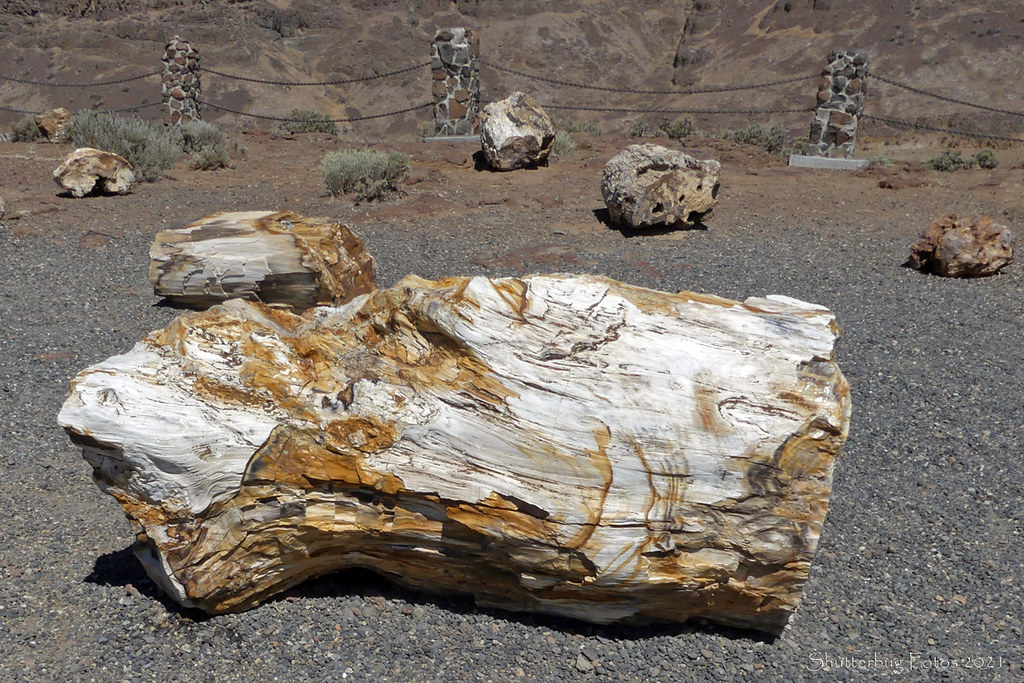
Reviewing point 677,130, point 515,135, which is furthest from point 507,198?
point 677,130

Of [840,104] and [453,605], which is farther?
[840,104]

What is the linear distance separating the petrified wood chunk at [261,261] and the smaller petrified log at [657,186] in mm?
3208

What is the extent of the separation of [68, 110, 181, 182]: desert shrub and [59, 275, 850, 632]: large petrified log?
365 inches

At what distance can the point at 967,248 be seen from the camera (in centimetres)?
750

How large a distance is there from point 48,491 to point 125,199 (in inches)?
268

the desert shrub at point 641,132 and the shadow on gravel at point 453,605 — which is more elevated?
the desert shrub at point 641,132

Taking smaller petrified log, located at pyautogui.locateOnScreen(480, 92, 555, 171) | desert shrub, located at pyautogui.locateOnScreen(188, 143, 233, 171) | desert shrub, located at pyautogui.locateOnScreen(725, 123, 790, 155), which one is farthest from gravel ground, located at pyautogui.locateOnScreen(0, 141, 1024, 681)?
desert shrub, located at pyautogui.locateOnScreen(725, 123, 790, 155)

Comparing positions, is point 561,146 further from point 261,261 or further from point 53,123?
point 53,123

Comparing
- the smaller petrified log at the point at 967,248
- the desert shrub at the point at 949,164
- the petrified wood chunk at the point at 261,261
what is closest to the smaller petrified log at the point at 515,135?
the petrified wood chunk at the point at 261,261

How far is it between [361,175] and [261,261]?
13.9ft

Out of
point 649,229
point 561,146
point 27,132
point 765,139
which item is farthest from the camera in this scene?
point 765,139

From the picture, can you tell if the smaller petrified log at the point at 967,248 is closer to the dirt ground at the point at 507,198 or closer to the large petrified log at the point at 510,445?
the dirt ground at the point at 507,198

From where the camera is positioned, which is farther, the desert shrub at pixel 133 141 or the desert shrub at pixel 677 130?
the desert shrub at pixel 677 130

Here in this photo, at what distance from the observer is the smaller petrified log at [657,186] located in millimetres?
8570
